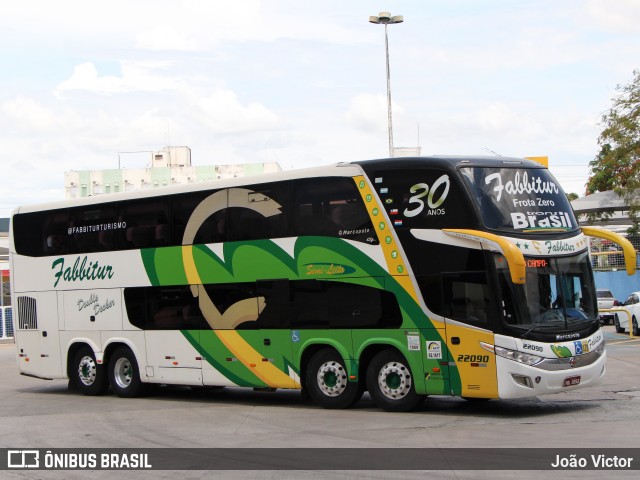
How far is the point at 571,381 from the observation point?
14711 millimetres

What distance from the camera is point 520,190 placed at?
15.3 m

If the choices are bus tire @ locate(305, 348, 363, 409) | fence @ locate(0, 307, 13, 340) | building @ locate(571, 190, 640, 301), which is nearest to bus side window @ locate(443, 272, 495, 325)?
bus tire @ locate(305, 348, 363, 409)

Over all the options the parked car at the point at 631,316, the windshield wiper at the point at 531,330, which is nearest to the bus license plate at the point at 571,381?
the windshield wiper at the point at 531,330

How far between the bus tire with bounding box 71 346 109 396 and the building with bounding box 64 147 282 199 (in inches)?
3957

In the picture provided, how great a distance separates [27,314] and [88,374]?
2.31 metres

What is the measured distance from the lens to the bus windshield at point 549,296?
14.5m

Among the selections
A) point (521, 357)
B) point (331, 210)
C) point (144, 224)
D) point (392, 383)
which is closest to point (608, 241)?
point (144, 224)

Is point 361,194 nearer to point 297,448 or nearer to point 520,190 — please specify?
point 520,190

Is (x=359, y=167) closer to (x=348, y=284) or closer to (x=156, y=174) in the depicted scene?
(x=348, y=284)

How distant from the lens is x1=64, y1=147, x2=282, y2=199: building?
123 m

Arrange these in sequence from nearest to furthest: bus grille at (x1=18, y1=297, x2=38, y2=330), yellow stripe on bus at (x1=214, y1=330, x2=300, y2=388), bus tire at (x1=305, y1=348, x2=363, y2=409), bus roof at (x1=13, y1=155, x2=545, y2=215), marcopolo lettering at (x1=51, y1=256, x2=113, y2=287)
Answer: bus roof at (x1=13, y1=155, x2=545, y2=215), bus tire at (x1=305, y1=348, x2=363, y2=409), yellow stripe on bus at (x1=214, y1=330, x2=300, y2=388), marcopolo lettering at (x1=51, y1=256, x2=113, y2=287), bus grille at (x1=18, y1=297, x2=38, y2=330)

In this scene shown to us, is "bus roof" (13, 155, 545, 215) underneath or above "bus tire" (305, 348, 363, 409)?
above

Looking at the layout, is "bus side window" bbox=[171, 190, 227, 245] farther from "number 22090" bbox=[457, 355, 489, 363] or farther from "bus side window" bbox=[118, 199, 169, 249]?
"number 22090" bbox=[457, 355, 489, 363]

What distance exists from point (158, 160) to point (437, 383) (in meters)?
116
